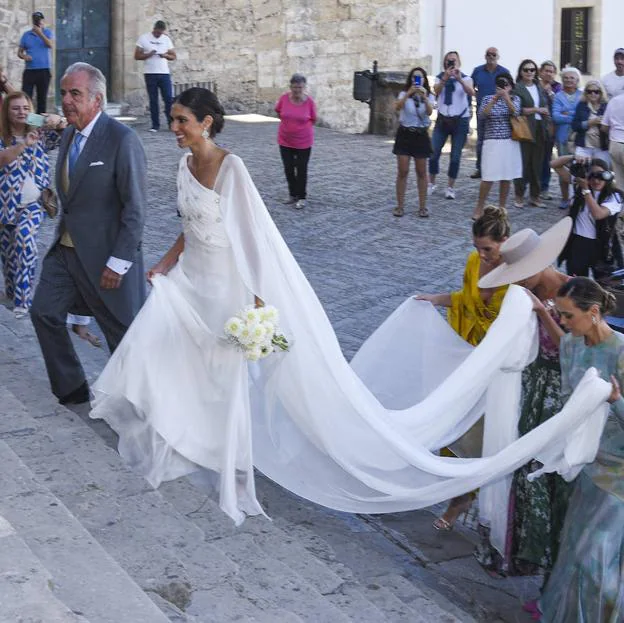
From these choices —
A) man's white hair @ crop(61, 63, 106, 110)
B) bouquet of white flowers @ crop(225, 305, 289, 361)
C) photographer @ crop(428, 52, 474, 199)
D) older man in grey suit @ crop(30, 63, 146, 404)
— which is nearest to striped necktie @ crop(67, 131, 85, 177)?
older man in grey suit @ crop(30, 63, 146, 404)

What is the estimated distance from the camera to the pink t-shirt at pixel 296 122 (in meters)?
13.9

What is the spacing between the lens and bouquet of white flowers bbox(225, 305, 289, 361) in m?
5.50

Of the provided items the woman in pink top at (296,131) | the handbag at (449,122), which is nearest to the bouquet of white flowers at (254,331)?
the woman in pink top at (296,131)

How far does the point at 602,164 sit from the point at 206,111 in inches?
174

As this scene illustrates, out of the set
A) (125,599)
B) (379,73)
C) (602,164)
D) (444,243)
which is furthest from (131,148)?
(379,73)

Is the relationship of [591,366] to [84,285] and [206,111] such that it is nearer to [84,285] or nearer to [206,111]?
[206,111]

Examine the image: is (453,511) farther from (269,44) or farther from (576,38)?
(576,38)

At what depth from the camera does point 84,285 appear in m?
6.34

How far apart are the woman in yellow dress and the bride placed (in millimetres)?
103

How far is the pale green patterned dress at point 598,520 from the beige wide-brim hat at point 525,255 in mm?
621

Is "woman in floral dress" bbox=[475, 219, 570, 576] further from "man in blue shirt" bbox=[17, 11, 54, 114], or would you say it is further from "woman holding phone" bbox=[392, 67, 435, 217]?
"man in blue shirt" bbox=[17, 11, 54, 114]

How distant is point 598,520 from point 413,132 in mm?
9188

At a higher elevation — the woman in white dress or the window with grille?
the window with grille

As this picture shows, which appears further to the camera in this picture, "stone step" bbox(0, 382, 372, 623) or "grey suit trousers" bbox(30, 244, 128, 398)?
"grey suit trousers" bbox(30, 244, 128, 398)
